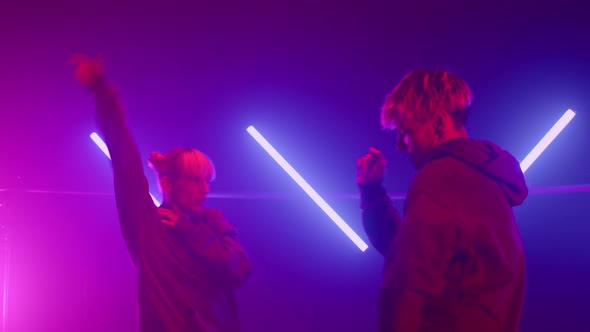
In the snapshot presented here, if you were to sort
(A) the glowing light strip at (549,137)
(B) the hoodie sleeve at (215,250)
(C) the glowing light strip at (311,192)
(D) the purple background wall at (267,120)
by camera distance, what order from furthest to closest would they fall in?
(C) the glowing light strip at (311,192), (D) the purple background wall at (267,120), (A) the glowing light strip at (549,137), (B) the hoodie sleeve at (215,250)

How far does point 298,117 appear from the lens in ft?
12.9

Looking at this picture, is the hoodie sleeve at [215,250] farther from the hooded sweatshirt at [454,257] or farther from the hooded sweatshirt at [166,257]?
the hooded sweatshirt at [454,257]

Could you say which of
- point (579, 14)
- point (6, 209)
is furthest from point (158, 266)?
point (579, 14)

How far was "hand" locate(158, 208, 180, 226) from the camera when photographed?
2.58m

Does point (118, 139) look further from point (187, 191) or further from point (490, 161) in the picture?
point (490, 161)

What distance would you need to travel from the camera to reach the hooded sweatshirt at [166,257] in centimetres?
224

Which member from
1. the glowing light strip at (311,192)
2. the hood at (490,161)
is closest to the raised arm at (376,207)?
the hood at (490,161)

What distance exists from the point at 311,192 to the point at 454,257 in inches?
92.6

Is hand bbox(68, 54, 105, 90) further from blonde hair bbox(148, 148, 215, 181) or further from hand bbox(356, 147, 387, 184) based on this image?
hand bbox(356, 147, 387, 184)

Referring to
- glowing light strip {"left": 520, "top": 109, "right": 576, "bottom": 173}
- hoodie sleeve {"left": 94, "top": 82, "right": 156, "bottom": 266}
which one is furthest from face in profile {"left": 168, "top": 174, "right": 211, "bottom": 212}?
glowing light strip {"left": 520, "top": 109, "right": 576, "bottom": 173}

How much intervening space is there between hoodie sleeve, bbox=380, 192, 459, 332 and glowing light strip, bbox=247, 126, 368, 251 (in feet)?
7.61

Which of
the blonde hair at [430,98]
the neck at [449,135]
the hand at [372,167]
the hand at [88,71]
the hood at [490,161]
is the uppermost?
the hand at [88,71]

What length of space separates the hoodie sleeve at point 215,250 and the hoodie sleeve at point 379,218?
2.39 feet

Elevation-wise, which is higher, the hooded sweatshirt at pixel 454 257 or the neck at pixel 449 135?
the neck at pixel 449 135
